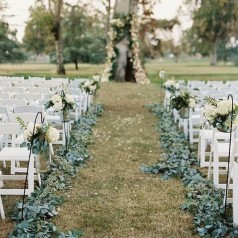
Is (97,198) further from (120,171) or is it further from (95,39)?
(95,39)

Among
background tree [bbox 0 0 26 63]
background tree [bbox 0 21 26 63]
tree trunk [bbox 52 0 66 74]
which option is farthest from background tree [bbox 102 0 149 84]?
background tree [bbox 0 21 26 63]

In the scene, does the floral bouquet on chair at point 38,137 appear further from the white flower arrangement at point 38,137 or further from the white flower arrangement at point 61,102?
the white flower arrangement at point 61,102

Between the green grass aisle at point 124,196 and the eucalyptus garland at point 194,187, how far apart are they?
15 cm

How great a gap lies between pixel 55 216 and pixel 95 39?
160 ft

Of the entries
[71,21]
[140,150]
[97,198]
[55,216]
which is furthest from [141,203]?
[71,21]

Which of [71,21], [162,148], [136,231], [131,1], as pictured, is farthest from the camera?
[71,21]

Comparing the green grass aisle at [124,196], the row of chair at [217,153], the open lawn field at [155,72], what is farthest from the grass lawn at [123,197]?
the open lawn field at [155,72]

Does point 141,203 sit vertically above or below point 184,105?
below

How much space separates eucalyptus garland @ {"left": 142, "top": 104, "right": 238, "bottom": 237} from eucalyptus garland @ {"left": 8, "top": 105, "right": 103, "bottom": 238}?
1.30m

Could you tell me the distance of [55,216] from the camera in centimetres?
587

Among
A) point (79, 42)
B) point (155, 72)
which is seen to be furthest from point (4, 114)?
point (79, 42)

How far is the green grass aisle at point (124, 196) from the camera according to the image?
18.3ft

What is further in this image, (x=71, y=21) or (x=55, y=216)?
(x=71, y=21)

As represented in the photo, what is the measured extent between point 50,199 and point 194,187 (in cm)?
208
